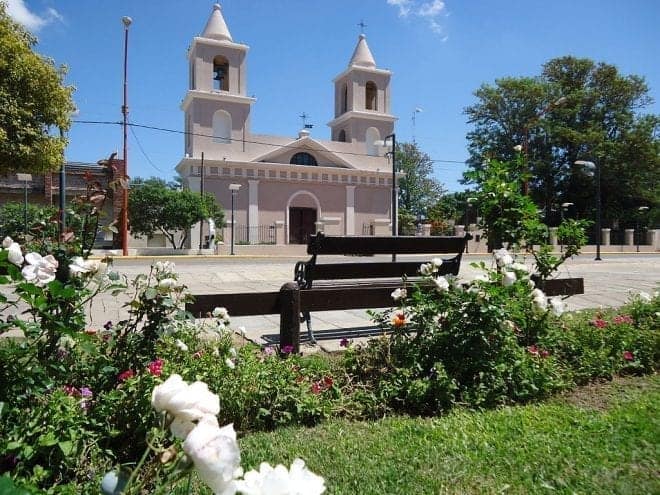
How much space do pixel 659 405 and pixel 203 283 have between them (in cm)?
866

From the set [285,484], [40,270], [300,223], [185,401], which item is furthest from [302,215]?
[285,484]

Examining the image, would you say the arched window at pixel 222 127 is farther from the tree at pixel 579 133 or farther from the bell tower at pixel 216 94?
the tree at pixel 579 133

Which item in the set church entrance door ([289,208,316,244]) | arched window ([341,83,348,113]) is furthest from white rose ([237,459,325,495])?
arched window ([341,83,348,113])

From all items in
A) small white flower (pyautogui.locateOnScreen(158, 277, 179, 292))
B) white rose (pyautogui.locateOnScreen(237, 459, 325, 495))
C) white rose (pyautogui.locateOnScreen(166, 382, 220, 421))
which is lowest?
white rose (pyautogui.locateOnScreen(237, 459, 325, 495))

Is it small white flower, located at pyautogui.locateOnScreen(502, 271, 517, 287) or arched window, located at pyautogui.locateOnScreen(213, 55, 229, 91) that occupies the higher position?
arched window, located at pyautogui.locateOnScreen(213, 55, 229, 91)

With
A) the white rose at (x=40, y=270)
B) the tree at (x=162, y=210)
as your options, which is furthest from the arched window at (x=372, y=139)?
the white rose at (x=40, y=270)

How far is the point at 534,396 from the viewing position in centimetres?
301

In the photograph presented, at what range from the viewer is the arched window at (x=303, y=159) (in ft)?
121

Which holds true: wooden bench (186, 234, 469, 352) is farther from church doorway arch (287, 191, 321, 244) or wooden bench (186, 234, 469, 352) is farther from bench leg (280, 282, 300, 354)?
church doorway arch (287, 191, 321, 244)

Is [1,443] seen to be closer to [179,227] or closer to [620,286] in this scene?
[620,286]

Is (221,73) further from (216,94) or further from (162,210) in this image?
(162,210)

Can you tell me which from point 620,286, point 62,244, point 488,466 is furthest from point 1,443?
point 620,286

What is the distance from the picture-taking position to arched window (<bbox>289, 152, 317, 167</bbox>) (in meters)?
36.9

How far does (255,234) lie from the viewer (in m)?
33.0
